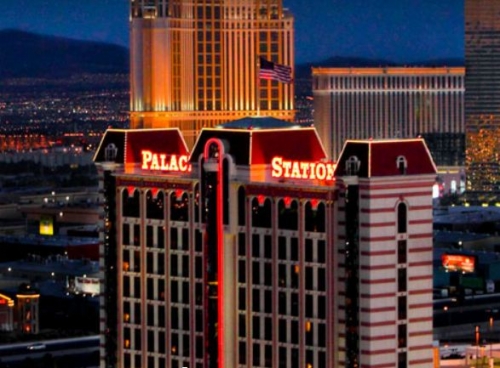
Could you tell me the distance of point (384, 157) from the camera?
66.4 meters

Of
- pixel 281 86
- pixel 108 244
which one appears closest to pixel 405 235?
pixel 108 244

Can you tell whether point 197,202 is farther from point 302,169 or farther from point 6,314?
point 6,314

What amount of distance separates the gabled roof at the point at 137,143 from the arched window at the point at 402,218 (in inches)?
370

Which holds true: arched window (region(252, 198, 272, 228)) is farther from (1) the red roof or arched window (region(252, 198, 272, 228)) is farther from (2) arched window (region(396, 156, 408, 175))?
(2) arched window (region(396, 156, 408, 175))

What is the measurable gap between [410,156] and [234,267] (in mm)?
6107

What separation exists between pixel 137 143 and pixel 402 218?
10.4 metres

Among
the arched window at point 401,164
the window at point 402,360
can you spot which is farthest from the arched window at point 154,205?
the window at point 402,360

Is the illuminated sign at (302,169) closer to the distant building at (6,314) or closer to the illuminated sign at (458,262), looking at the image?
the distant building at (6,314)

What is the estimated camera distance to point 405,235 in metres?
66.6

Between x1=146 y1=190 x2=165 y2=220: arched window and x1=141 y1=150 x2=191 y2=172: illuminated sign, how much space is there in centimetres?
74

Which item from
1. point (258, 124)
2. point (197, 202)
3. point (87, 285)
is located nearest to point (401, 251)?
point (197, 202)

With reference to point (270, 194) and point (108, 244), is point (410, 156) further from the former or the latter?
point (108, 244)

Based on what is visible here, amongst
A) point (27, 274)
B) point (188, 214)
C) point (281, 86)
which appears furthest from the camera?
point (281, 86)

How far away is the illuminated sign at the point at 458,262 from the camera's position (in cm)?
11381
